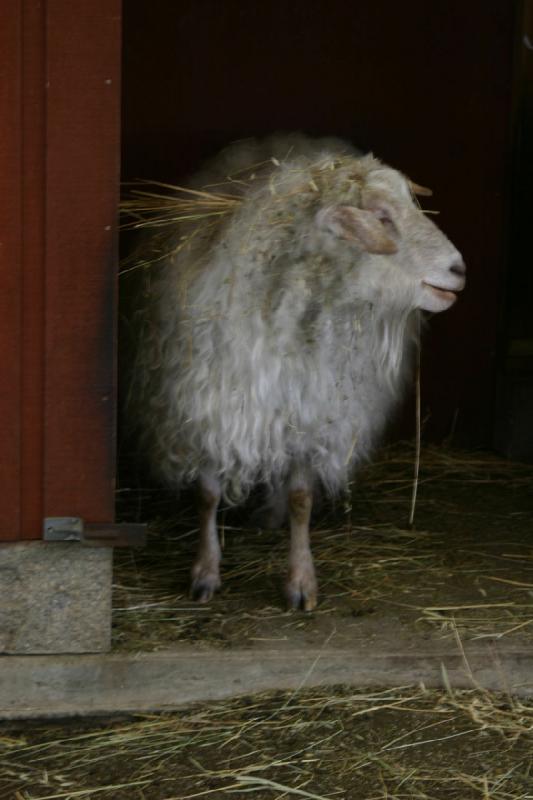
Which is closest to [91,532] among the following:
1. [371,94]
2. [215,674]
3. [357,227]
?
[215,674]

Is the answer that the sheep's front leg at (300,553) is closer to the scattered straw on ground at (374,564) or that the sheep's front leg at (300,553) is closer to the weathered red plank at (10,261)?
the scattered straw on ground at (374,564)

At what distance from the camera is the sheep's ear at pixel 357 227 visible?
14.6ft

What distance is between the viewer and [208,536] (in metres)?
5.02

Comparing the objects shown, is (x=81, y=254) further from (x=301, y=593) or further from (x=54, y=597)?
(x=301, y=593)

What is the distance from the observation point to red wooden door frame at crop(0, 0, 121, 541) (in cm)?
397

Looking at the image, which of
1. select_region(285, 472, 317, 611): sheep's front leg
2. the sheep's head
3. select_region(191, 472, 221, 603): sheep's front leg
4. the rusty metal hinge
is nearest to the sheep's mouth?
the sheep's head

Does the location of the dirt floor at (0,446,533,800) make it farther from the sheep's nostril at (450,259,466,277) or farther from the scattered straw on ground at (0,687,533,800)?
the sheep's nostril at (450,259,466,277)

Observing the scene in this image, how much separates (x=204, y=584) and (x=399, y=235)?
4.96 ft

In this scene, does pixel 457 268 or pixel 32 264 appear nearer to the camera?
pixel 32 264

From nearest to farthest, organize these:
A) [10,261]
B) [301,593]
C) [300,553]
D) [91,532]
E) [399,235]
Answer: [10,261]
[91,532]
[399,235]
[301,593]
[300,553]

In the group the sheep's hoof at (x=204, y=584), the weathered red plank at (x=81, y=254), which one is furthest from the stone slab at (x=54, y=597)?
the sheep's hoof at (x=204, y=584)

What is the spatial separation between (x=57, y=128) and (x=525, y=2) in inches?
148

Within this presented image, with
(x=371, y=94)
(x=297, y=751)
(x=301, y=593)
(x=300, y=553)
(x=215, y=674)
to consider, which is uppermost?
(x=371, y=94)

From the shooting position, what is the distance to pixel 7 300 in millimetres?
4066
